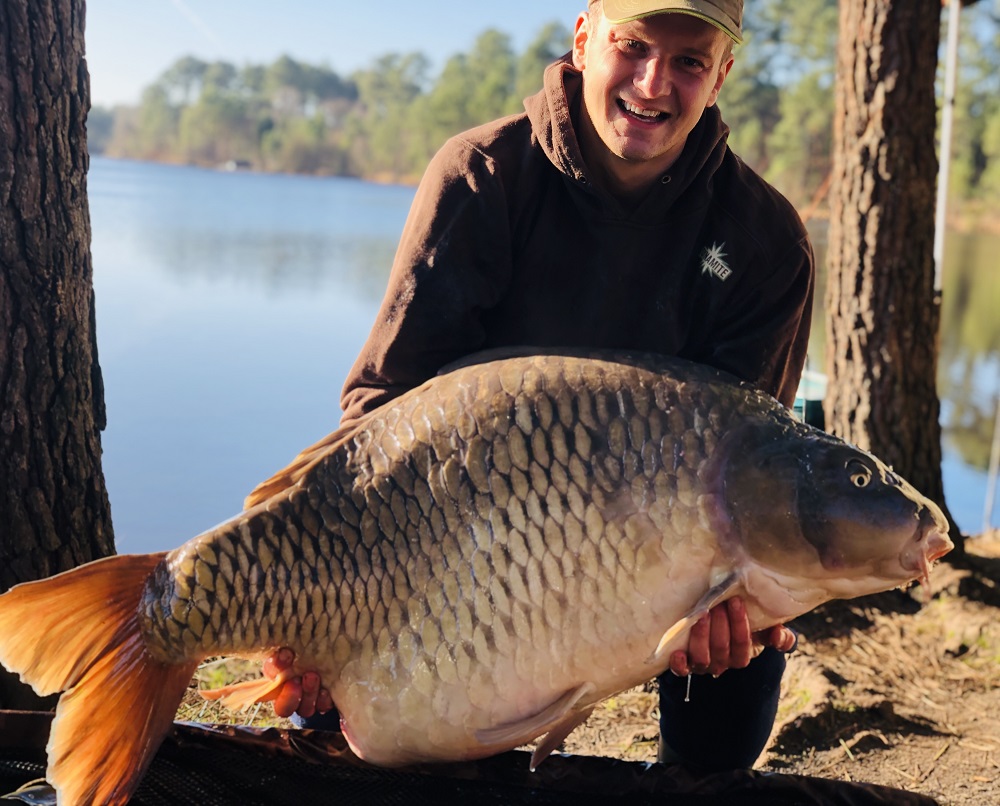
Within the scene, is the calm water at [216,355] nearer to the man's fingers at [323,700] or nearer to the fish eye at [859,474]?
the man's fingers at [323,700]

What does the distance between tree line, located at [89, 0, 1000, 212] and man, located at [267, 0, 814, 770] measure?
92.3 feet

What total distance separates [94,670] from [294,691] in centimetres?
23

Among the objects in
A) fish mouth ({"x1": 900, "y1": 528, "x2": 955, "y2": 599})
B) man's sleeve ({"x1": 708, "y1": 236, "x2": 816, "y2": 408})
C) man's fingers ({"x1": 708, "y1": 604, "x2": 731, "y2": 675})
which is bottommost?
man's fingers ({"x1": 708, "y1": 604, "x2": 731, "y2": 675})

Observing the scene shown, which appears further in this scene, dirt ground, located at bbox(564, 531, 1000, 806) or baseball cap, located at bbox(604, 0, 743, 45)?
dirt ground, located at bbox(564, 531, 1000, 806)

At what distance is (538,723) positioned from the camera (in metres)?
1.17

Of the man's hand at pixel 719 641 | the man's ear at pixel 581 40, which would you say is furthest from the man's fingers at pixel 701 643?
Answer: the man's ear at pixel 581 40

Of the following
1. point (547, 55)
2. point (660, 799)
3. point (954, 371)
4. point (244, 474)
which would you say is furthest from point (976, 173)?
point (660, 799)

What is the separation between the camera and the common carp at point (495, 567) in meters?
1.14

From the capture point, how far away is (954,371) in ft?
30.3

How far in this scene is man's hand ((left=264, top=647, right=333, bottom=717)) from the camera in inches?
49.1

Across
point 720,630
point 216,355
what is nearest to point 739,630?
point 720,630

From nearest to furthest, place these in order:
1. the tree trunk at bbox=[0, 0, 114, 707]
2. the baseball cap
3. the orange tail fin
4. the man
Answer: the orange tail fin < the baseball cap < the man < the tree trunk at bbox=[0, 0, 114, 707]

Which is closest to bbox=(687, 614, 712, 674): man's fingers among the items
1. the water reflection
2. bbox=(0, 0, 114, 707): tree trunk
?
bbox=(0, 0, 114, 707): tree trunk

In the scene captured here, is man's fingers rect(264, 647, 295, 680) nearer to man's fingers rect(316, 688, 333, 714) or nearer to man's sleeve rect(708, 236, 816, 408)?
man's fingers rect(316, 688, 333, 714)
